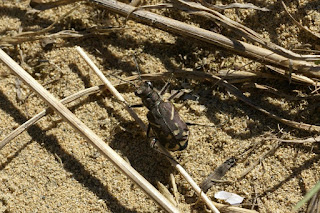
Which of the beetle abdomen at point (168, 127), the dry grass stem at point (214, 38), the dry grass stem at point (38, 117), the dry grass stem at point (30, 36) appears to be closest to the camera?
the beetle abdomen at point (168, 127)

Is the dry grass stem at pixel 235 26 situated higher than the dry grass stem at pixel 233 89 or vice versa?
the dry grass stem at pixel 235 26

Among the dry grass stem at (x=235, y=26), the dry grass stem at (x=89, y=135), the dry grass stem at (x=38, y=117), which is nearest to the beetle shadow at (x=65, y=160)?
the dry grass stem at (x=38, y=117)

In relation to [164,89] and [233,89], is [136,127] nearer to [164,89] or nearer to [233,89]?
[164,89]

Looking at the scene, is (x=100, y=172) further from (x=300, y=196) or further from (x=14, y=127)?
(x=300, y=196)

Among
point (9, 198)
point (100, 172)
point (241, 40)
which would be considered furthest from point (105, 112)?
point (241, 40)

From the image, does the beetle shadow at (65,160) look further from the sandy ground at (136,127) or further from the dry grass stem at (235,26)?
the dry grass stem at (235,26)

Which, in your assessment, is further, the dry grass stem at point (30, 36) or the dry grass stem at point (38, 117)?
the dry grass stem at point (30, 36)

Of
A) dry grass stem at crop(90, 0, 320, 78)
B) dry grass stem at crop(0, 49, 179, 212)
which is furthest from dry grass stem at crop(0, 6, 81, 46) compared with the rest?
dry grass stem at crop(90, 0, 320, 78)
